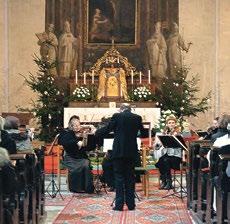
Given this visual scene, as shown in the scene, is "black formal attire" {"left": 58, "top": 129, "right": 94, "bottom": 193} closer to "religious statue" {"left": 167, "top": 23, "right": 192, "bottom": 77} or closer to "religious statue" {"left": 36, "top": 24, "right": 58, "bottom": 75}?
"religious statue" {"left": 36, "top": 24, "right": 58, "bottom": 75}

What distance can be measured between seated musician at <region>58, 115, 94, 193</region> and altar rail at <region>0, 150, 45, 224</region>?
2.02 metres

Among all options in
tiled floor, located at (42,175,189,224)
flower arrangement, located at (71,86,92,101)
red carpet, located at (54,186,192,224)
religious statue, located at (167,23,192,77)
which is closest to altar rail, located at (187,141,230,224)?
red carpet, located at (54,186,192,224)

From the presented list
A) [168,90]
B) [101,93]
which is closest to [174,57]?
[168,90]

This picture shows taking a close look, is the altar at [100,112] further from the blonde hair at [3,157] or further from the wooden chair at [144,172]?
the blonde hair at [3,157]

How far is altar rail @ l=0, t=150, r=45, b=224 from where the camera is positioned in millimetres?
5988

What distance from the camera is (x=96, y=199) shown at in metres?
10.8

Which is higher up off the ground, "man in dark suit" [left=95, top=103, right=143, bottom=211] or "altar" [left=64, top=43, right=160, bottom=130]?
"altar" [left=64, top=43, right=160, bottom=130]

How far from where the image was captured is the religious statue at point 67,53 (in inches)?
800

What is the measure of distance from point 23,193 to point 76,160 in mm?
4455

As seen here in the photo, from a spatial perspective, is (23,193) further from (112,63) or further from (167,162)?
(112,63)

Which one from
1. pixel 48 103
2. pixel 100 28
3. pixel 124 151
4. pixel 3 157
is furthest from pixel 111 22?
pixel 3 157

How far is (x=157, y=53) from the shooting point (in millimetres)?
20469

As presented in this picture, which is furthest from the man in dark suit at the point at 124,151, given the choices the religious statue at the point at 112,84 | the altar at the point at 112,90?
the religious statue at the point at 112,84

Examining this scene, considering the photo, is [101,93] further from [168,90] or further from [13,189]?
[13,189]
